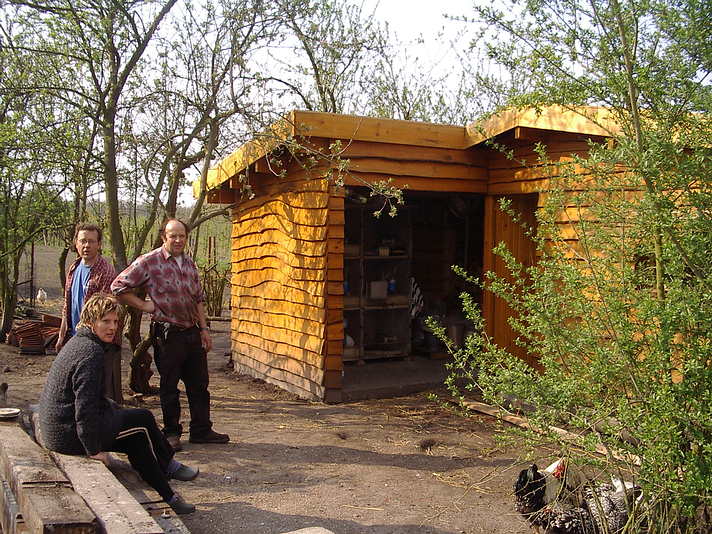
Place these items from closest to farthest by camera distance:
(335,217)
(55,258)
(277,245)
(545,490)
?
(545,490)
(335,217)
(277,245)
(55,258)

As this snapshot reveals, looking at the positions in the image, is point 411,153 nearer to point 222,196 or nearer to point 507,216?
point 507,216

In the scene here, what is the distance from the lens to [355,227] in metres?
9.93

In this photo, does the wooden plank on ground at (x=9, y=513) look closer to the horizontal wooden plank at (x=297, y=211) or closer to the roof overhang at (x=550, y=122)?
the roof overhang at (x=550, y=122)

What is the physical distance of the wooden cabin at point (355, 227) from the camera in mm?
7379

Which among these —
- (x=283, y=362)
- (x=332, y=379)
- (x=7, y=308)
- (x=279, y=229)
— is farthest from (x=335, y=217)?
(x=7, y=308)

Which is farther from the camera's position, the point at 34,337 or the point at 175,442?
the point at 34,337

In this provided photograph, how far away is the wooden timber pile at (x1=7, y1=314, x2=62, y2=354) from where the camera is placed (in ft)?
35.8

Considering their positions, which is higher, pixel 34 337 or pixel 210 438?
pixel 34 337

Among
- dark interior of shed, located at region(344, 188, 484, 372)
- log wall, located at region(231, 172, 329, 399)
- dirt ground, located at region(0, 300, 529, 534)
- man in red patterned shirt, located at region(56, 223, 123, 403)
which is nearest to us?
dirt ground, located at region(0, 300, 529, 534)

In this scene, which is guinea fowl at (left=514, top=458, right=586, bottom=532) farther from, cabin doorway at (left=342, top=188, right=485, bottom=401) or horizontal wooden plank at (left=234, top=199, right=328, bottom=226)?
cabin doorway at (left=342, top=188, right=485, bottom=401)

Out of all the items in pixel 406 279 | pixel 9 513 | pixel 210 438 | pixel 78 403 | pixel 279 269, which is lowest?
pixel 210 438

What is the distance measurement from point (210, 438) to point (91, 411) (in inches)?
92.9

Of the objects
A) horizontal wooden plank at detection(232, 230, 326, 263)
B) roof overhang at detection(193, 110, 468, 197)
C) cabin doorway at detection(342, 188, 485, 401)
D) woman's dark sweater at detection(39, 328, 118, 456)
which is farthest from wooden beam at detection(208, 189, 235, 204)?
woman's dark sweater at detection(39, 328, 118, 456)

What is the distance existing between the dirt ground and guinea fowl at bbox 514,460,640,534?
0.77ft
